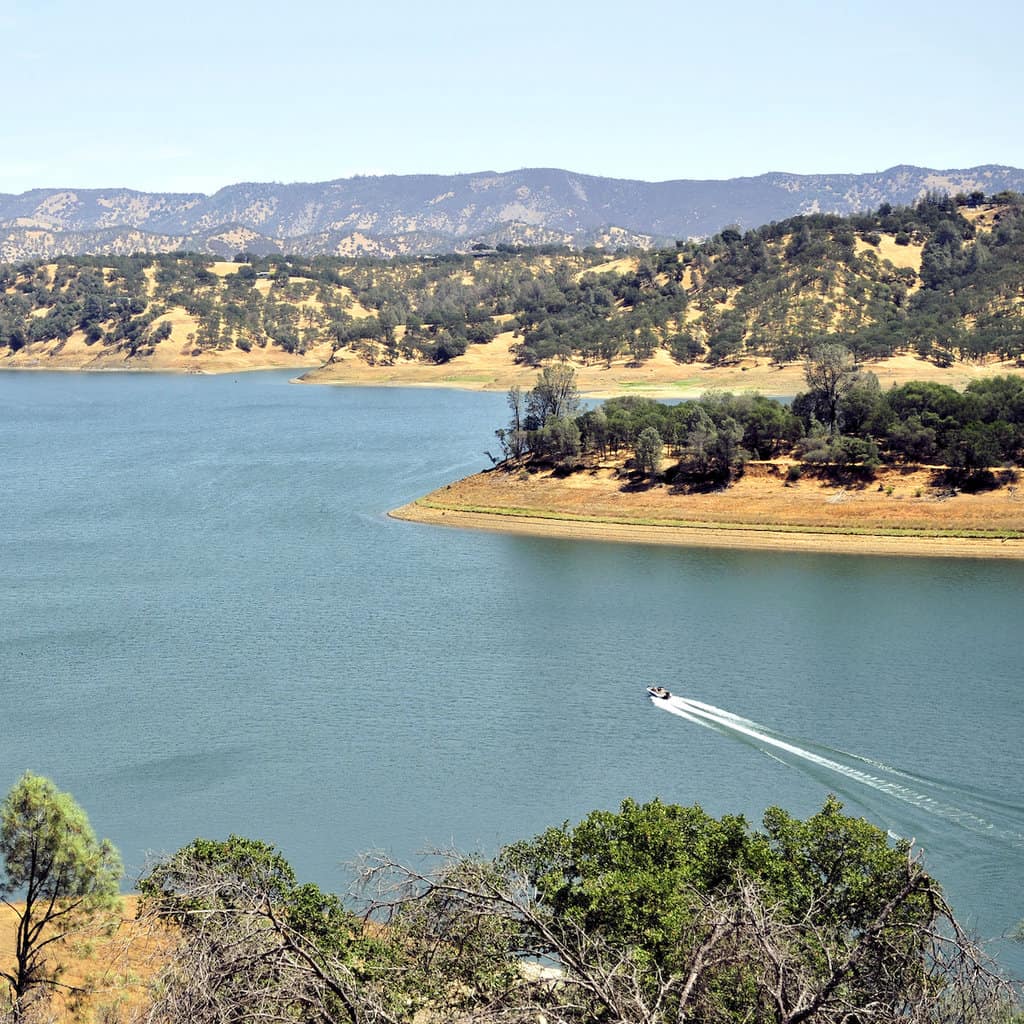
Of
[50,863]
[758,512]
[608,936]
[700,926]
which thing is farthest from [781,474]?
[700,926]

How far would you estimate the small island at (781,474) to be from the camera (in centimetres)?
8338

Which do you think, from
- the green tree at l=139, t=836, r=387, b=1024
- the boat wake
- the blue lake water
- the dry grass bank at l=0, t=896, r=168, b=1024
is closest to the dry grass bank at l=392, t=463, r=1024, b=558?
the blue lake water

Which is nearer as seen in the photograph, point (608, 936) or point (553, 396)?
point (608, 936)

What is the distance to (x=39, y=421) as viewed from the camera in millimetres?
160375

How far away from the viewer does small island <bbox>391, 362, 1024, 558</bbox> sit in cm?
8338

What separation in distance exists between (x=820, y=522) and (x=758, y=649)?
29.7 meters

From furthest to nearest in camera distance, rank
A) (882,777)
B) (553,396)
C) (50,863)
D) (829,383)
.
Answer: (553,396) → (829,383) → (882,777) → (50,863)

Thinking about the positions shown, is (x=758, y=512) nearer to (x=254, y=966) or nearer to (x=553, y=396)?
(x=553, y=396)

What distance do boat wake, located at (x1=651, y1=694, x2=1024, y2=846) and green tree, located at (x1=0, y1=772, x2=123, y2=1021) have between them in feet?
80.5

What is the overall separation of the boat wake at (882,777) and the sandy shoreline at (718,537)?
3513cm

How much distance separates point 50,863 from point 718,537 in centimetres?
6195

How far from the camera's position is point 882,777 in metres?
41.7

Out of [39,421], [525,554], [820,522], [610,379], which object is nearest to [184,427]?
[39,421]

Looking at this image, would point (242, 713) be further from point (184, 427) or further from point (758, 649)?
point (184, 427)
